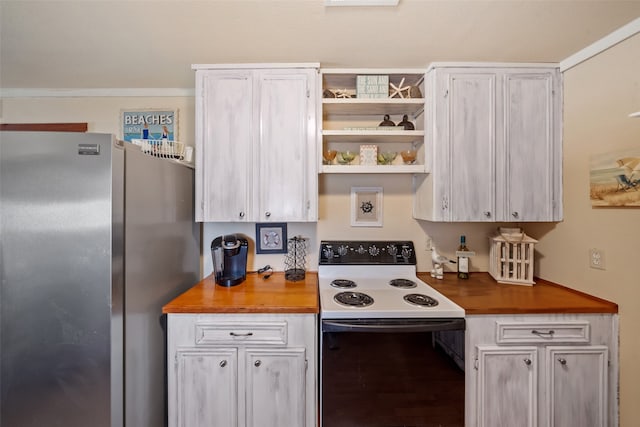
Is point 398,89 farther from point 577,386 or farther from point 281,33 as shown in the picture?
point 577,386

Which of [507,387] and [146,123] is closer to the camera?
[507,387]

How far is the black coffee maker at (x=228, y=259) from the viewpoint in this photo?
1.62 metres

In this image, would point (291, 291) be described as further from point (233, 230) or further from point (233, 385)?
point (233, 230)

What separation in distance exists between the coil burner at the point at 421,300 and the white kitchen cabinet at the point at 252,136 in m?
0.89

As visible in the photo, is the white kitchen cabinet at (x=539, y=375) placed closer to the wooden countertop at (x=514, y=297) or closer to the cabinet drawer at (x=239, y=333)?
→ the wooden countertop at (x=514, y=297)

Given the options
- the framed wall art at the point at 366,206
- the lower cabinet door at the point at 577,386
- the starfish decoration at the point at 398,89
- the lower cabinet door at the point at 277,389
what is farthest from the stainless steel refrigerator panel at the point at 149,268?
the lower cabinet door at the point at 577,386

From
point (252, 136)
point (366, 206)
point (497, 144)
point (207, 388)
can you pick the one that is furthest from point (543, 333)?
point (252, 136)

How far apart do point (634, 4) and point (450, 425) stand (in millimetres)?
2275

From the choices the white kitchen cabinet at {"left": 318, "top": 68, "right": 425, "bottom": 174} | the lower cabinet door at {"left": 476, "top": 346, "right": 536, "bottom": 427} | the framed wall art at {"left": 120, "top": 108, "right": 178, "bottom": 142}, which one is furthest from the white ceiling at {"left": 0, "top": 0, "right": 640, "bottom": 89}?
the lower cabinet door at {"left": 476, "top": 346, "right": 536, "bottom": 427}

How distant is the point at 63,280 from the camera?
3.38ft

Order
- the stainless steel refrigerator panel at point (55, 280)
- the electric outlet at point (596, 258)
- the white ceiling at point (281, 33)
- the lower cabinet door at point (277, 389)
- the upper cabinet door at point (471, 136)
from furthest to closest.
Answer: the upper cabinet door at point (471, 136) < the electric outlet at point (596, 258) < the lower cabinet door at point (277, 389) < the white ceiling at point (281, 33) < the stainless steel refrigerator panel at point (55, 280)

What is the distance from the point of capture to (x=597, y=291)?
143 centimetres

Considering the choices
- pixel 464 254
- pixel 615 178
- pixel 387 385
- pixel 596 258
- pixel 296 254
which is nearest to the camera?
pixel 387 385

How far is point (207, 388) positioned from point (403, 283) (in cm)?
136
